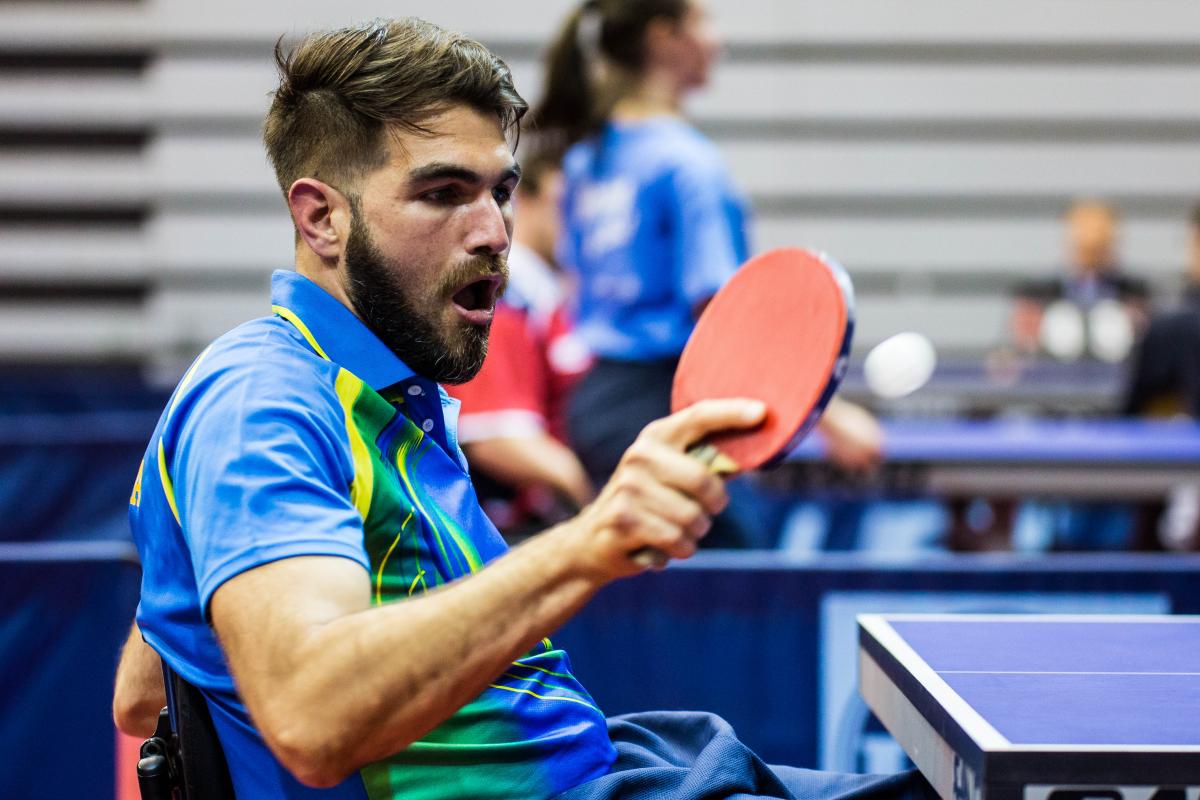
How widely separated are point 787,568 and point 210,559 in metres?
2.00

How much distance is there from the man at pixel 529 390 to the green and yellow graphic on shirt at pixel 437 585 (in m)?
1.60

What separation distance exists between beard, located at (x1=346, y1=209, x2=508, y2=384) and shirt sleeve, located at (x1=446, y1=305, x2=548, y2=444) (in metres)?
1.89

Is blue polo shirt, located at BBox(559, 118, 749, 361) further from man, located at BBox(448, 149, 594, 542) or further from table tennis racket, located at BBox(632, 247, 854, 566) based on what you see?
table tennis racket, located at BBox(632, 247, 854, 566)

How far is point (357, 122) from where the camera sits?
1303 millimetres

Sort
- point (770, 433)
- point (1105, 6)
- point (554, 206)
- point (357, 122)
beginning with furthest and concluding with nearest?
point (1105, 6), point (554, 206), point (357, 122), point (770, 433)

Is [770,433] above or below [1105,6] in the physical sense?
below

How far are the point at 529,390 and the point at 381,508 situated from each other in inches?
89.3

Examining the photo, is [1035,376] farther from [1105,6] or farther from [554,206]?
[1105,6]

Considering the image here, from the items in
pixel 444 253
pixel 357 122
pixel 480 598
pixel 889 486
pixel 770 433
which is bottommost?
pixel 889 486

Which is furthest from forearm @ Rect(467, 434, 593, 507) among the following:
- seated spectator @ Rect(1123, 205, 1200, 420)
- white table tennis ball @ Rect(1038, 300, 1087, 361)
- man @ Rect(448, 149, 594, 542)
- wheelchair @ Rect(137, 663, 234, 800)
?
white table tennis ball @ Rect(1038, 300, 1087, 361)

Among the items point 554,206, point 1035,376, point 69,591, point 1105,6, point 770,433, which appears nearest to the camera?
point 770,433

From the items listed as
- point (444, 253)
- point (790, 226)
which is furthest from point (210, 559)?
point (790, 226)

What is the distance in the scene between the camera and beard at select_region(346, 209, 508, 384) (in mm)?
1332

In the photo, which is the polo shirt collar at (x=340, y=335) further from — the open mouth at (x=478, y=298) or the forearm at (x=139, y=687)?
the forearm at (x=139, y=687)
